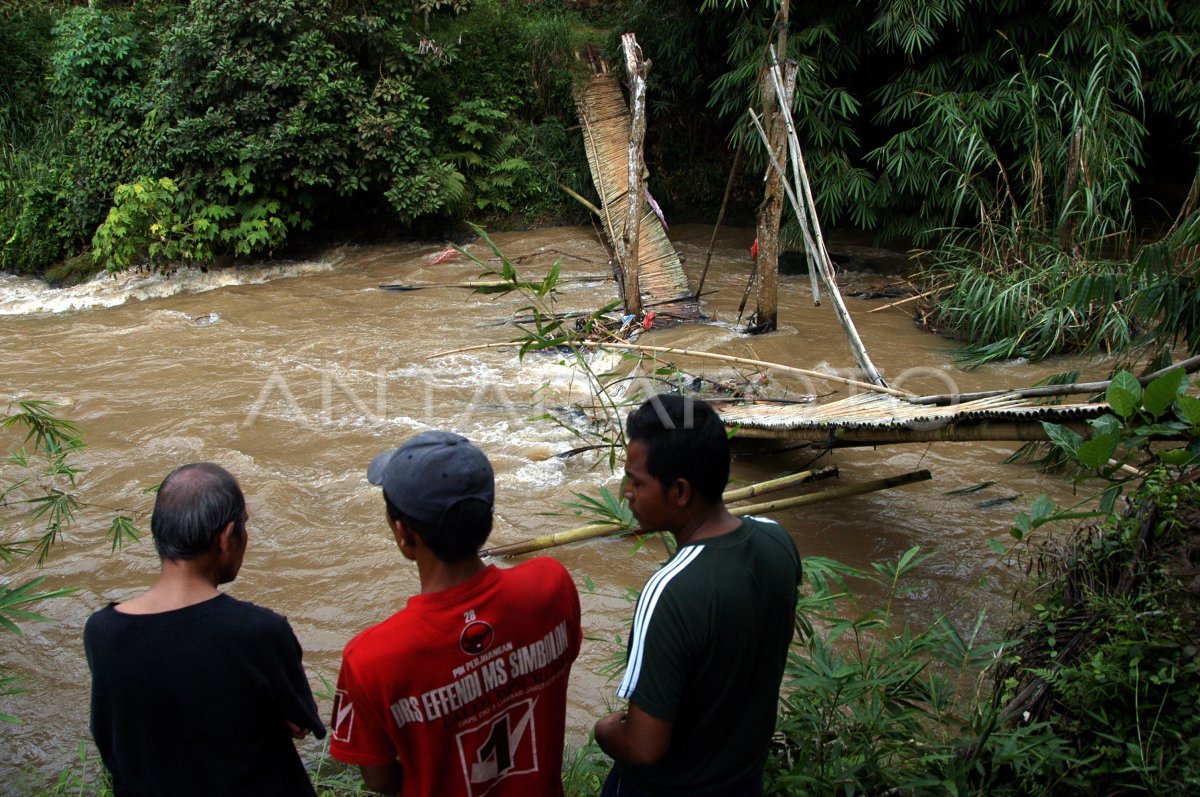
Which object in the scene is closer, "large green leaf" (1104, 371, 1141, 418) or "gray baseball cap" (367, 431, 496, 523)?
"gray baseball cap" (367, 431, 496, 523)

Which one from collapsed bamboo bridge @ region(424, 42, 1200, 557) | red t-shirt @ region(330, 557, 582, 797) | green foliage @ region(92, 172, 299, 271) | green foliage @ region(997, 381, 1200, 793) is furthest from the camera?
green foliage @ region(92, 172, 299, 271)

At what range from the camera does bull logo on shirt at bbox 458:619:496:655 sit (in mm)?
1440

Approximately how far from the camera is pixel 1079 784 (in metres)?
1.83

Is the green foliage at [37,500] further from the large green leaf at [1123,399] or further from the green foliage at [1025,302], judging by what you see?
the green foliage at [1025,302]

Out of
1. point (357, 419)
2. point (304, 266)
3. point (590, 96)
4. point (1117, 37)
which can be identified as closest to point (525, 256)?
point (590, 96)

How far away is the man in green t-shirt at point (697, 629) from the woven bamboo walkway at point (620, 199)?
6.09 metres

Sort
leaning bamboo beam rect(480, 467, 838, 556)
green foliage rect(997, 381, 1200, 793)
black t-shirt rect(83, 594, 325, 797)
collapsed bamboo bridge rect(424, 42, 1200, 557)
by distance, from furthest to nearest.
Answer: leaning bamboo beam rect(480, 467, 838, 556) → collapsed bamboo bridge rect(424, 42, 1200, 557) → green foliage rect(997, 381, 1200, 793) → black t-shirt rect(83, 594, 325, 797)

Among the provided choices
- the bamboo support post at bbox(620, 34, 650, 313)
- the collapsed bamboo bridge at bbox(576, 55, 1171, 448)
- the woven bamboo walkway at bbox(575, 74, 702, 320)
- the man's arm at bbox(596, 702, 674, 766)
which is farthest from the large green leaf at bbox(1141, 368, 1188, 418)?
the woven bamboo walkway at bbox(575, 74, 702, 320)

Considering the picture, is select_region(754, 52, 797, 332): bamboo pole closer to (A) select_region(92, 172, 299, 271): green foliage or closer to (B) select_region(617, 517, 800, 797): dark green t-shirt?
(B) select_region(617, 517, 800, 797): dark green t-shirt

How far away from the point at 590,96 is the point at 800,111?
95.6 inches

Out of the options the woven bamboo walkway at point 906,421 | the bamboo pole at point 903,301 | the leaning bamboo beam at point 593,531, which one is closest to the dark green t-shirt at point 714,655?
the leaning bamboo beam at point 593,531

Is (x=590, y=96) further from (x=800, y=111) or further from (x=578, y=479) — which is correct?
(x=578, y=479)

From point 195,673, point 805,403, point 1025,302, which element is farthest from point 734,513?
point 1025,302

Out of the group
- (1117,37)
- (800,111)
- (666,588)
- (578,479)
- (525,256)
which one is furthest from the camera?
(525,256)
